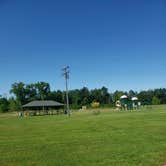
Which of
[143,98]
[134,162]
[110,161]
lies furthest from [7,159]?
[143,98]

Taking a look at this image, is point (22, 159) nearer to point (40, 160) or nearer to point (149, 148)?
point (40, 160)

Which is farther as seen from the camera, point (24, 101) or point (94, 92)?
point (94, 92)

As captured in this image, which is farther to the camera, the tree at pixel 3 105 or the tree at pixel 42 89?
the tree at pixel 42 89

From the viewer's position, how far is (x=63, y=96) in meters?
138

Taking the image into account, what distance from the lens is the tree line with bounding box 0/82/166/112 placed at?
4943 inches

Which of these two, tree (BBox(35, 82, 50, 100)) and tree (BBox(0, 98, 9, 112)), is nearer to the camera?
tree (BBox(0, 98, 9, 112))

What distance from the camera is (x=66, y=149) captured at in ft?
45.5

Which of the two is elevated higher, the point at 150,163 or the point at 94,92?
the point at 94,92

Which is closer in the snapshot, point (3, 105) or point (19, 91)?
point (3, 105)

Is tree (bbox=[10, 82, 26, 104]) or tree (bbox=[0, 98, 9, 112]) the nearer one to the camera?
tree (bbox=[0, 98, 9, 112])

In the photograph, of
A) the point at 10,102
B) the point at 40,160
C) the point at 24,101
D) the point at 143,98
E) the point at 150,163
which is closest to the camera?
the point at 150,163

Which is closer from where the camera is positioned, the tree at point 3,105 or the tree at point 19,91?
the tree at point 3,105

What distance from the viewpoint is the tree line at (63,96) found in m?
126

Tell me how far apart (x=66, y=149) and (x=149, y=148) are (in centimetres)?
325
